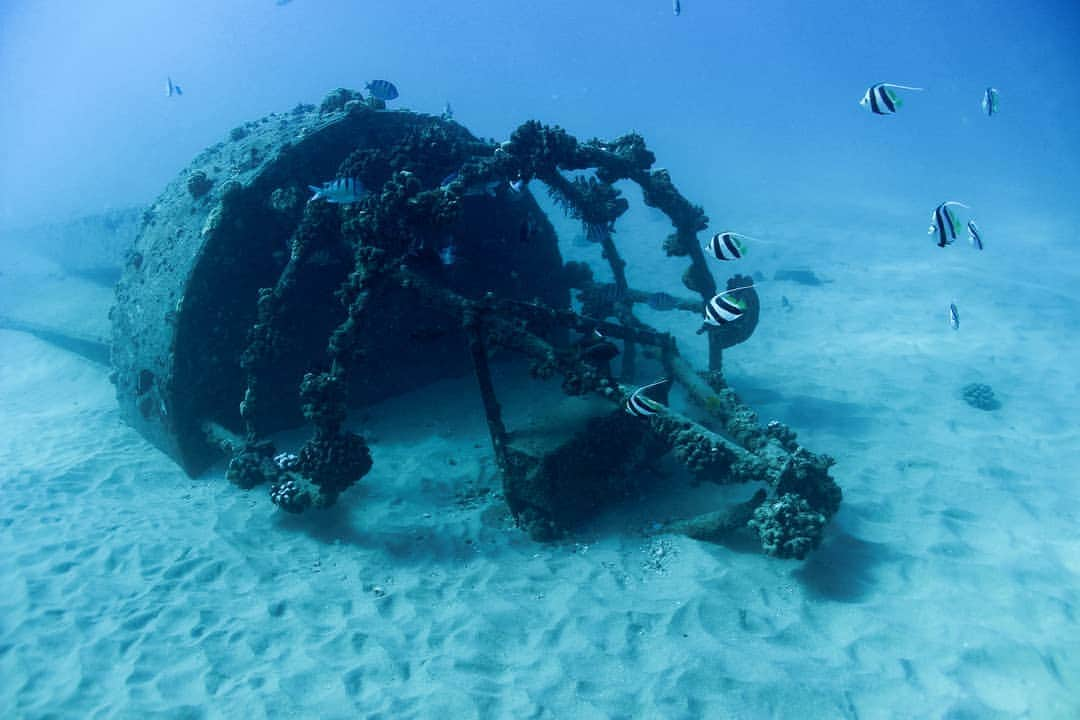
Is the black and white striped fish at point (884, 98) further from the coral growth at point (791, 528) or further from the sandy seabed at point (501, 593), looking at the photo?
the sandy seabed at point (501, 593)

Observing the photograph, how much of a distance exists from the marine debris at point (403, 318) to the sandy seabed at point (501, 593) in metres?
0.57

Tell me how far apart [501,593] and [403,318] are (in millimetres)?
4845

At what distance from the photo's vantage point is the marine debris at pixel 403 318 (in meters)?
6.00

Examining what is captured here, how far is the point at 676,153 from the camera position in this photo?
72.4 meters

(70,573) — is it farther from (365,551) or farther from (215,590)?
(365,551)

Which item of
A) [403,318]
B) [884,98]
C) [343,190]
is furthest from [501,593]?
[884,98]

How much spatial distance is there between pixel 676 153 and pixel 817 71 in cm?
9734

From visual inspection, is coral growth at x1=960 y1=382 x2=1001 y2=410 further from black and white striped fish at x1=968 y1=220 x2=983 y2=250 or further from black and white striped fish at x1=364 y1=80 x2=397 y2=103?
black and white striped fish at x1=364 y1=80 x2=397 y2=103

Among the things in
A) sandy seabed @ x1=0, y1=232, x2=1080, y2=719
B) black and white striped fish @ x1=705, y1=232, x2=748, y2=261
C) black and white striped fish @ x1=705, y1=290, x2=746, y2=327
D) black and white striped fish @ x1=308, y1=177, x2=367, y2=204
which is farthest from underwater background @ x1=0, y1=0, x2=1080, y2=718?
black and white striped fish @ x1=308, y1=177, x2=367, y2=204

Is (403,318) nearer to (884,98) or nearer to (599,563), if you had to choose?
(599,563)

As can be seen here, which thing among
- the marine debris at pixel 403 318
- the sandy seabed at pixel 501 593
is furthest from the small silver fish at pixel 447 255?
the sandy seabed at pixel 501 593

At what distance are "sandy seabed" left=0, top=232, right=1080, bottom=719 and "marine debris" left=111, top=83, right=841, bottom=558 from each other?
0.57m

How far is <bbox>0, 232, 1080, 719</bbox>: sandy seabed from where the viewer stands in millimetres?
4434

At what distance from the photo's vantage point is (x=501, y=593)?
5609 mm
